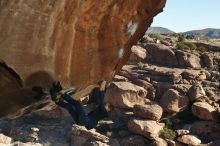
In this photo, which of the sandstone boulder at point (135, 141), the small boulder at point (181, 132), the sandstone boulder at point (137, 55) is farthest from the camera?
the sandstone boulder at point (137, 55)

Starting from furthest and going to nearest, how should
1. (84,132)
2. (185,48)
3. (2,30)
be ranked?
1. (185,48)
2. (84,132)
3. (2,30)

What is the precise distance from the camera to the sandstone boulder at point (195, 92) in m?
45.5

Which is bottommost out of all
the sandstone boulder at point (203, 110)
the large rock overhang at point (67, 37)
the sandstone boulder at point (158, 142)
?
the sandstone boulder at point (158, 142)

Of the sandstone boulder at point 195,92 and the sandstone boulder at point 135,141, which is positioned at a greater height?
the sandstone boulder at point 195,92

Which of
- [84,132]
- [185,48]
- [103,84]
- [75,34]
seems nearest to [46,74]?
[75,34]

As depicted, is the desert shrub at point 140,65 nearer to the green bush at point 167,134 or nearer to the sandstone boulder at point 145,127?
the sandstone boulder at point 145,127

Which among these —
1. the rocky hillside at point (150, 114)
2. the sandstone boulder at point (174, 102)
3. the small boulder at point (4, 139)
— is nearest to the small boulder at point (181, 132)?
the rocky hillside at point (150, 114)

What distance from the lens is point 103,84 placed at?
26.8 feet

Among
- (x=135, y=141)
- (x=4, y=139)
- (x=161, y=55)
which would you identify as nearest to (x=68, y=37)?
(x=135, y=141)

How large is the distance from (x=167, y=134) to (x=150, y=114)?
2574 millimetres

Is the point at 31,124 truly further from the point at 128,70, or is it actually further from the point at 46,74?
the point at 46,74

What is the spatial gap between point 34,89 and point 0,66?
0.78 meters

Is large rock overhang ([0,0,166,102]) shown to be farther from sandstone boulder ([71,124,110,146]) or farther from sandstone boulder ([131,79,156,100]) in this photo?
sandstone boulder ([131,79,156,100])

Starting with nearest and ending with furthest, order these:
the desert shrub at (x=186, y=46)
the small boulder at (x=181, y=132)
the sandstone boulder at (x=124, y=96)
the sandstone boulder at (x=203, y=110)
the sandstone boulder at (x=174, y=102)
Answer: the small boulder at (x=181, y=132) → the sandstone boulder at (x=203, y=110) → the sandstone boulder at (x=174, y=102) → the sandstone boulder at (x=124, y=96) → the desert shrub at (x=186, y=46)
